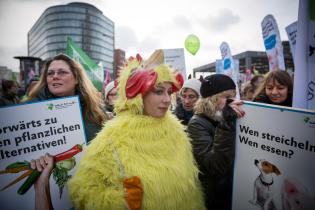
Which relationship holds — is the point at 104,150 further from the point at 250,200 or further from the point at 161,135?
the point at 250,200

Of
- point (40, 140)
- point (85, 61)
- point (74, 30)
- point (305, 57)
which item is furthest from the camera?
point (74, 30)

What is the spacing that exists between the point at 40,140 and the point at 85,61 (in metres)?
3.04

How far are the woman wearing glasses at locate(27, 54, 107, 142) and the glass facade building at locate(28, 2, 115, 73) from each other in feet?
230

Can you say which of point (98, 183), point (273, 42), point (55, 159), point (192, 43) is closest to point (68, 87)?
point (55, 159)

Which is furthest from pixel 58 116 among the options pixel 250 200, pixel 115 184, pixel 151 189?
pixel 250 200

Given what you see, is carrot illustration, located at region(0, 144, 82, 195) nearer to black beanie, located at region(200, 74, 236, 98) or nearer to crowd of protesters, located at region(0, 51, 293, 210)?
crowd of protesters, located at region(0, 51, 293, 210)

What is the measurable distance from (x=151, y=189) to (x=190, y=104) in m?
2.54

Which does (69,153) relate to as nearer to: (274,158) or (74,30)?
(274,158)

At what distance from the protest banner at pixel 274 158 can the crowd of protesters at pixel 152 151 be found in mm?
120

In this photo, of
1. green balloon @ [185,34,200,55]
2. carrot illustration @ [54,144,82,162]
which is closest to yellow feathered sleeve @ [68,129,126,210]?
carrot illustration @ [54,144,82,162]

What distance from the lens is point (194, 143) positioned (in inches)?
88.8

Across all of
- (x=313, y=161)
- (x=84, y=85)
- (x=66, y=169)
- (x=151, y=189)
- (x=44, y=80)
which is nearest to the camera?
(x=313, y=161)

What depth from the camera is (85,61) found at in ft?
15.9

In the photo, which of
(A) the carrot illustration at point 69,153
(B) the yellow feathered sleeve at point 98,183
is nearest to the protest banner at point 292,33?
(B) the yellow feathered sleeve at point 98,183
